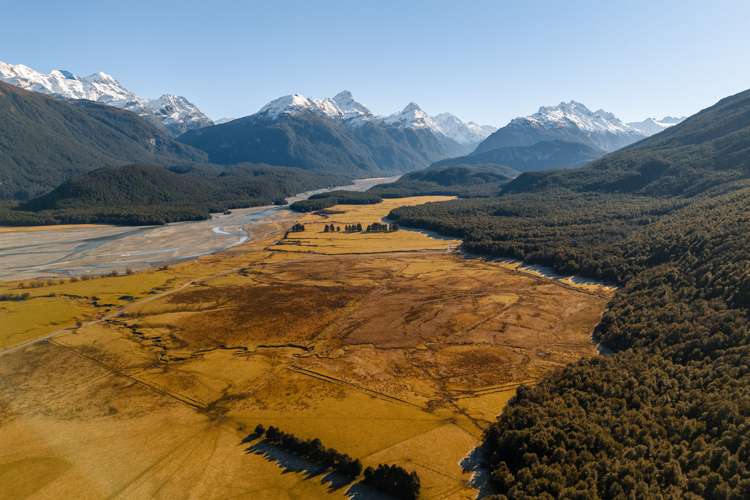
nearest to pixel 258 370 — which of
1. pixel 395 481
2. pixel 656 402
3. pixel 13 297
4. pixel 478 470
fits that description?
pixel 395 481

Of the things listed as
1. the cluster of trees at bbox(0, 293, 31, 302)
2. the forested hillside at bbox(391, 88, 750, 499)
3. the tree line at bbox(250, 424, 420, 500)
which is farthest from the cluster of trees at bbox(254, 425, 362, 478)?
the cluster of trees at bbox(0, 293, 31, 302)

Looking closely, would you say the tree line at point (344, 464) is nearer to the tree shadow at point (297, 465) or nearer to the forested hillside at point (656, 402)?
the tree shadow at point (297, 465)

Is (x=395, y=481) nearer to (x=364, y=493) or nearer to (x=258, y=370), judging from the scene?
(x=364, y=493)

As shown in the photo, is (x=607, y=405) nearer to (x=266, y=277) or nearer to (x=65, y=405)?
(x=65, y=405)

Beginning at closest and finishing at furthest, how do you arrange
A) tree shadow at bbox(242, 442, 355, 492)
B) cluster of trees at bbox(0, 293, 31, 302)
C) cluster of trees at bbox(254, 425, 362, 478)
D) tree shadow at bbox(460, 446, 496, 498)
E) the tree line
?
the tree line → tree shadow at bbox(460, 446, 496, 498) → tree shadow at bbox(242, 442, 355, 492) → cluster of trees at bbox(254, 425, 362, 478) → cluster of trees at bbox(0, 293, 31, 302)

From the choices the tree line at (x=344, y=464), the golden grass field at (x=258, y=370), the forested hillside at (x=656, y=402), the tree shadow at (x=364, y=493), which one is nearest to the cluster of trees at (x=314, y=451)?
the tree line at (x=344, y=464)

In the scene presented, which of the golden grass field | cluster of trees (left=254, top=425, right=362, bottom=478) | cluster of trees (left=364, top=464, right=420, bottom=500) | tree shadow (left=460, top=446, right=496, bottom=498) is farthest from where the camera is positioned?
the golden grass field

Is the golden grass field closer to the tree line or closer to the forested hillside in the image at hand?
the tree line
